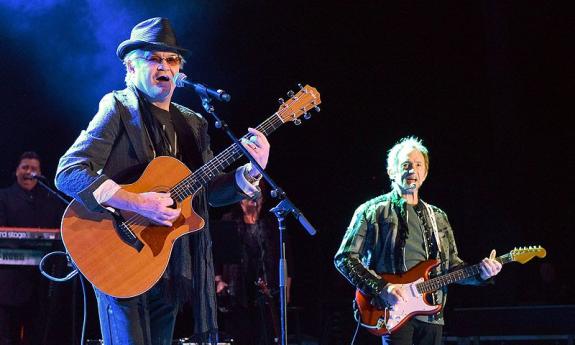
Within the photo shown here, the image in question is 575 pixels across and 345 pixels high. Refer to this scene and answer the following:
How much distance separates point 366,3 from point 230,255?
4.59m

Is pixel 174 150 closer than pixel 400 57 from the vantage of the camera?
Yes

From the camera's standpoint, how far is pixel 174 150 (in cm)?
378

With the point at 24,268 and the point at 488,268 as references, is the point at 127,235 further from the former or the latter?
the point at 24,268

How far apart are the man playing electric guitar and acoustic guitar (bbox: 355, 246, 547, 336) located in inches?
1.2

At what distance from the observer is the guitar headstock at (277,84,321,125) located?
3.98 meters

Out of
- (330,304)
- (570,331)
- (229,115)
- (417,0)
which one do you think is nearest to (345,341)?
(330,304)

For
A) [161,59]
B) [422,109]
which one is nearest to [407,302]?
[161,59]

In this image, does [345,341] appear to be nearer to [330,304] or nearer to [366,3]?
[330,304]

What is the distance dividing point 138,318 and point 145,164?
29.2 inches

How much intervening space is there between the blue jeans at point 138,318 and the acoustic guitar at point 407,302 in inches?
93.1

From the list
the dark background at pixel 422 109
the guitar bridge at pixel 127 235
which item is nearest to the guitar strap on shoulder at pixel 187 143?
the guitar bridge at pixel 127 235

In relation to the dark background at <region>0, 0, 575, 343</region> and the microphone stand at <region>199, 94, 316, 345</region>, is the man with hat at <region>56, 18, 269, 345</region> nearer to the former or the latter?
the microphone stand at <region>199, 94, 316, 345</region>

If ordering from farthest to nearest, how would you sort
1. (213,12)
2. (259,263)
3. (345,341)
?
1. (213,12)
2. (259,263)
3. (345,341)

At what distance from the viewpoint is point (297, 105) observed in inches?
159
